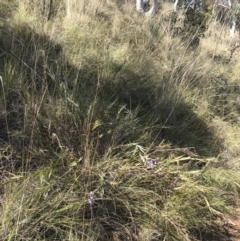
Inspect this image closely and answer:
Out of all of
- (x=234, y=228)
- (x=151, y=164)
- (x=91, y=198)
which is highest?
(x=151, y=164)

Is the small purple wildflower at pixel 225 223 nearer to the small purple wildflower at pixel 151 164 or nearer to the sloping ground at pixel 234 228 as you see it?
the sloping ground at pixel 234 228

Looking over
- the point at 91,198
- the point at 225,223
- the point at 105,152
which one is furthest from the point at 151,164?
the point at 225,223

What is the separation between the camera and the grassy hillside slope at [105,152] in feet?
6.39

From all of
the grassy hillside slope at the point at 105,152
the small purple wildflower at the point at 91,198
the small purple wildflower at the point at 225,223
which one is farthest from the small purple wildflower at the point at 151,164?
the small purple wildflower at the point at 225,223

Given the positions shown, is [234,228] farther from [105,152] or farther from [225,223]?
[105,152]

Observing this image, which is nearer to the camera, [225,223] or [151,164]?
[151,164]

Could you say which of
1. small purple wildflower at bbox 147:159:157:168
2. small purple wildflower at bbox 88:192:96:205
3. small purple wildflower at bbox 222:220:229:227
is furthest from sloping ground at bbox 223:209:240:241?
small purple wildflower at bbox 88:192:96:205

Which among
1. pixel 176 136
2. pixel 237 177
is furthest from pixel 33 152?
pixel 237 177

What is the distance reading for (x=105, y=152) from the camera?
7.69ft

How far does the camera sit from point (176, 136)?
3.13m

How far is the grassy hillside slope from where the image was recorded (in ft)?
6.39

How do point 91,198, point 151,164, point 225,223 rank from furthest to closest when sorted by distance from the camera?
1. point 225,223
2. point 151,164
3. point 91,198

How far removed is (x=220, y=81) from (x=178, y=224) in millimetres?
2440

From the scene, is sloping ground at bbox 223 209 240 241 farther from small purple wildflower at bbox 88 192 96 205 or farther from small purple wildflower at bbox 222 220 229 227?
small purple wildflower at bbox 88 192 96 205
